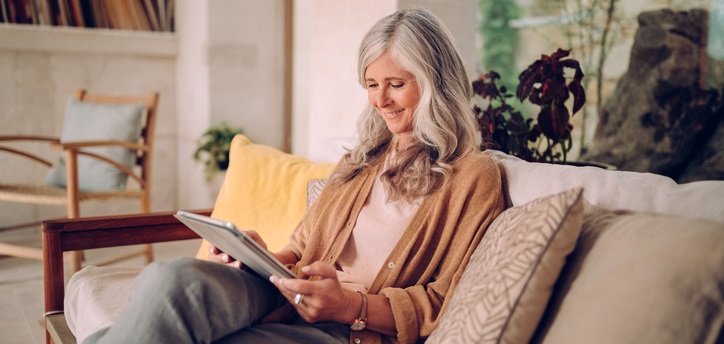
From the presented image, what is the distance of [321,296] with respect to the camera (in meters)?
1.28

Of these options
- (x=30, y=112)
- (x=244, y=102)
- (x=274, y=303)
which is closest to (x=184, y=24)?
(x=244, y=102)

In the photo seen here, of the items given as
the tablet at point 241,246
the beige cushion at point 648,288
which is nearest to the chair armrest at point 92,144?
the tablet at point 241,246

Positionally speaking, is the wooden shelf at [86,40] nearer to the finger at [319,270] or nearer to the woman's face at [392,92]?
the woman's face at [392,92]

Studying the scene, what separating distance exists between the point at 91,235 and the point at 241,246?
0.90 meters

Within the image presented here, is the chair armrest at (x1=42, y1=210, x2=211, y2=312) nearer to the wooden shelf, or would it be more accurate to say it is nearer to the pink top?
the pink top

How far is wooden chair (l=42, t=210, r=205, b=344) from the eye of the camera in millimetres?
1800

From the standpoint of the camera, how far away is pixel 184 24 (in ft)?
15.4

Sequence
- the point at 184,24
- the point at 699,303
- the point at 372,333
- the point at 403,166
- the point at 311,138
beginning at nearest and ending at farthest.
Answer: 1. the point at 699,303
2. the point at 372,333
3. the point at 403,166
4. the point at 311,138
5. the point at 184,24

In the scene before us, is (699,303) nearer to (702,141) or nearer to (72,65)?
(702,141)

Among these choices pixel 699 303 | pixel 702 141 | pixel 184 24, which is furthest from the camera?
pixel 184 24

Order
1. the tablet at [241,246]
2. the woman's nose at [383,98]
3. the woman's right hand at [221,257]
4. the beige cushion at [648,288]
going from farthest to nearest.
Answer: the woman's nose at [383,98]
the woman's right hand at [221,257]
the tablet at [241,246]
the beige cushion at [648,288]

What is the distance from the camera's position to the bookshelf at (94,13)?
4.29m

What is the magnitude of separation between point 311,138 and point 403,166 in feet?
5.28

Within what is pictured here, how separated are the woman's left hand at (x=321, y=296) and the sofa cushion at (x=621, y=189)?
1.43 ft
